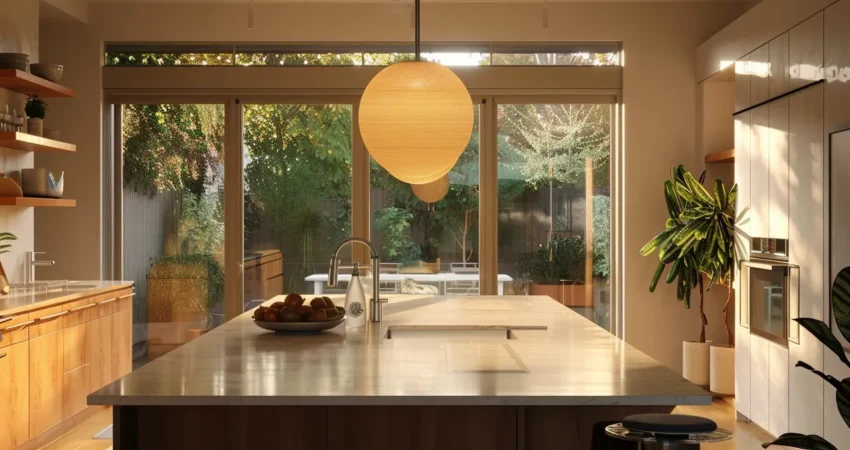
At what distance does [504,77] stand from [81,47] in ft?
11.3

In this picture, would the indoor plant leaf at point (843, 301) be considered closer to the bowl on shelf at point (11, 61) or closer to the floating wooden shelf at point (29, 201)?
the floating wooden shelf at point (29, 201)

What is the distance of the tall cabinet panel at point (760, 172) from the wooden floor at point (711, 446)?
1.23 metres

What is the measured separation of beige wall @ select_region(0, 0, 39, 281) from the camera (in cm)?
580

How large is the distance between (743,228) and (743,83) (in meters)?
0.94

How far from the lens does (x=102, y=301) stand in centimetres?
596

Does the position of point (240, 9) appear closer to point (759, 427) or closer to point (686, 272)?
point (686, 272)

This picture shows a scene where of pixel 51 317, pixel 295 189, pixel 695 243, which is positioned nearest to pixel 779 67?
pixel 695 243

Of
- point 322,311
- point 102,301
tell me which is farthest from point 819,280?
point 102,301

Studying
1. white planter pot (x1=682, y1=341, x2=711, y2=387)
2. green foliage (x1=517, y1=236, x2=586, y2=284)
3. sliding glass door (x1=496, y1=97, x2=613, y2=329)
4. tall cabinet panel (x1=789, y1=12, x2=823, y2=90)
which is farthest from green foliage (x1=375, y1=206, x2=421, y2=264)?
tall cabinet panel (x1=789, y1=12, x2=823, y2=90)

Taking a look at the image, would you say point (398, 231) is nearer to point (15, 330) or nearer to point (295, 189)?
point (295, 189)

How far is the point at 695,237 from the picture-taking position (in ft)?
21.1

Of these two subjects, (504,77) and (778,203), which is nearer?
(778,203)

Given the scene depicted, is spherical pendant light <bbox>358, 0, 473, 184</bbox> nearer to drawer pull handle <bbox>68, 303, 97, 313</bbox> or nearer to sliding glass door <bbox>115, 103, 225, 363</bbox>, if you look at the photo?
drawer pull handle <bbox>68, 303, 97, 313</bbox>

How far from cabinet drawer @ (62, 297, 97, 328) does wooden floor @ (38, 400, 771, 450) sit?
0.68 meters
